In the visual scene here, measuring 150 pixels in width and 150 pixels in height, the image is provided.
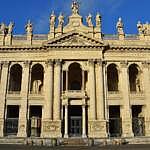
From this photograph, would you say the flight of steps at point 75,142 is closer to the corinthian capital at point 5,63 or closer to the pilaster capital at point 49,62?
the pilaster capital at point 49,62

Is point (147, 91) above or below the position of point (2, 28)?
below

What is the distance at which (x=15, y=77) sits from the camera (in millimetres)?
43656

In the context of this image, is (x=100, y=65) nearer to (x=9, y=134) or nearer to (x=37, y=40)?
(x=37, y=40)

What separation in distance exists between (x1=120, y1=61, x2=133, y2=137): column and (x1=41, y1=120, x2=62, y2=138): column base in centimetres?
808

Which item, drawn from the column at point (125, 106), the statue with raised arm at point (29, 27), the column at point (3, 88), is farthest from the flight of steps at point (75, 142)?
the statue with raised arm at point (29, 27)

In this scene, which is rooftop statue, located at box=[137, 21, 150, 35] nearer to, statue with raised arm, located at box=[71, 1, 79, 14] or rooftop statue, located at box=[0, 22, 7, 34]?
statue with raised arm, located at box=[71, 1, 79, 14]

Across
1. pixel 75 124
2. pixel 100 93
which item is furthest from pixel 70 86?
pixel 75 124

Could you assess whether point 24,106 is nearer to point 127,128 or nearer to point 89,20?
point 127,128

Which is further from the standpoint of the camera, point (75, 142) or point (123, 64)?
point (123, 64)

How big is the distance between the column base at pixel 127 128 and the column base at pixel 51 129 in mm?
8013

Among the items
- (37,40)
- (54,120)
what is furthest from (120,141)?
(37,40)

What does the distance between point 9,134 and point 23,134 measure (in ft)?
6.40

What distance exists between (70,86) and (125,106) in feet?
28.0

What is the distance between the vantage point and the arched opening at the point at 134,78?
41.6 meters
